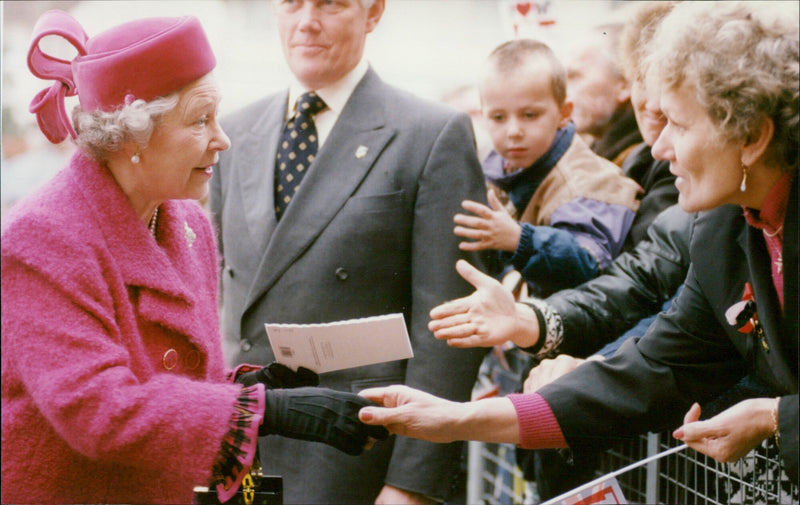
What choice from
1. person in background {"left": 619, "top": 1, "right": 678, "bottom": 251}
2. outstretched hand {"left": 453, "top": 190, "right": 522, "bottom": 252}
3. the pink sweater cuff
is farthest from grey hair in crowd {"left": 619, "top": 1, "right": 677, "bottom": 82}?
the pink sweater cuff

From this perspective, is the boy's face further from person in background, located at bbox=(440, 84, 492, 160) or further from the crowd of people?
person in background, located at bbox=(440, 84, 492, 160)

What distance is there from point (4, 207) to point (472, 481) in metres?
2.25

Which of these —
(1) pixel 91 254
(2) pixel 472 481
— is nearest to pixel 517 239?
(1) pixel 91 254

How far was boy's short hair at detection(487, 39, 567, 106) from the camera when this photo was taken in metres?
2.49

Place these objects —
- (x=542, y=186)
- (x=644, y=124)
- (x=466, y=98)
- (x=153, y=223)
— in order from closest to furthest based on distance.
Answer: (x=153, y=223), (x=644, y=124), (x=542, y=186), (x=466, y=98)

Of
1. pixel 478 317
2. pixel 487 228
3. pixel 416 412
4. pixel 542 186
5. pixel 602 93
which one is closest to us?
pixel 416 412

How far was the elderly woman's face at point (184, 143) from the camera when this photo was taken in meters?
1.59

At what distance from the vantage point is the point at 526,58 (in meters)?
2.48

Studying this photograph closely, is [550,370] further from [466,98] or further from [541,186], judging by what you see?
[466,98]

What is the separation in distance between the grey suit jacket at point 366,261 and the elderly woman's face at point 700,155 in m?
0.69

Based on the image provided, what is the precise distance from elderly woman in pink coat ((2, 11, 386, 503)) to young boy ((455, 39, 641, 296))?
28.8 inches

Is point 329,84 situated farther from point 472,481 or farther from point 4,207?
point 472,481

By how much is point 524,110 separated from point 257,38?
0.84 m

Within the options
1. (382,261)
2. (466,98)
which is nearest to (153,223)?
(382,261)
